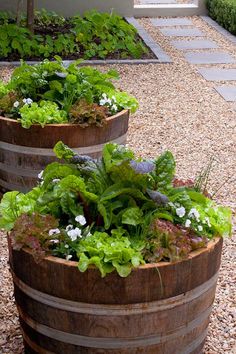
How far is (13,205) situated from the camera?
2789 mm

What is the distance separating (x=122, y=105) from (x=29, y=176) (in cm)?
75

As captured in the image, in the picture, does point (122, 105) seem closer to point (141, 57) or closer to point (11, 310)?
point (11, 310)

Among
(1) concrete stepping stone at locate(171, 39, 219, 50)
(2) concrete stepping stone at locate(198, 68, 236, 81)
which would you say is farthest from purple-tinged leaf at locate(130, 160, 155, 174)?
(1) concrete stepping stone at locate(171, 39, 219, 50)

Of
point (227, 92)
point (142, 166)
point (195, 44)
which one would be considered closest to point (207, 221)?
point (142, 166)

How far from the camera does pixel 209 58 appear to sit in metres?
8.61

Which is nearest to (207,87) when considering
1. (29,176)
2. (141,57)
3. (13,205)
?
(141,57)

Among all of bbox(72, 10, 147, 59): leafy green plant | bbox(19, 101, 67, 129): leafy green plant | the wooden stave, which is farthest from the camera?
bbox(72, 10, 147, 59): leafy green plant

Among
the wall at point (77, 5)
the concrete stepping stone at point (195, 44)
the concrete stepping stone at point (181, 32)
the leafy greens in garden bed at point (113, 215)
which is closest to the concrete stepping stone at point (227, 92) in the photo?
the concrete stepping stone at point (195, 44)

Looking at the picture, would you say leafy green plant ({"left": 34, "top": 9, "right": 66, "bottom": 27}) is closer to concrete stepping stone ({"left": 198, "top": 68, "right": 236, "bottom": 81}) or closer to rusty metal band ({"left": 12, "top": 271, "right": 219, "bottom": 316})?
concrete stepping stone ({"left": 198, "top": 68, "right": 236, "bottom": 81})

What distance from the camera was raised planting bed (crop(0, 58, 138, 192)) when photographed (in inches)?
155

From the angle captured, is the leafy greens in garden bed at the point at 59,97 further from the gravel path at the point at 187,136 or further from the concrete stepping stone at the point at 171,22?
the concrete stepping stone at the point at 171,22

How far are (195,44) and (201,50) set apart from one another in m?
0.35

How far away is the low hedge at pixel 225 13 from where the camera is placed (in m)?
9.91

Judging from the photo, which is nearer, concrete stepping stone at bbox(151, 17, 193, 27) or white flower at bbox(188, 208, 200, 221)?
white flower at bbox(188, 208, 200, 221)
